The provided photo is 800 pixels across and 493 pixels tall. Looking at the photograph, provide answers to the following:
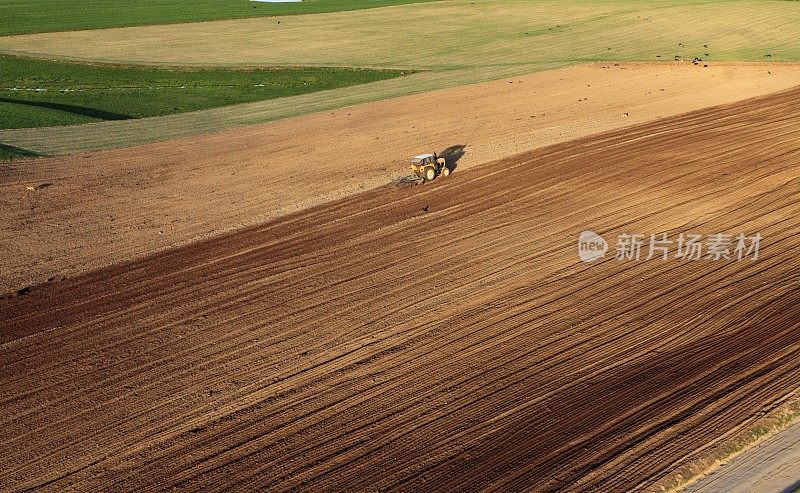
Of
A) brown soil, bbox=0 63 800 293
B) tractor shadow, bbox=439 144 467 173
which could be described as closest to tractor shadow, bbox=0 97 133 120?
brown soil, bbox=0 63 800 293

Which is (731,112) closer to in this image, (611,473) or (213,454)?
(611,473)

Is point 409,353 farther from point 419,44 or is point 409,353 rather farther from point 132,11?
point 132,11

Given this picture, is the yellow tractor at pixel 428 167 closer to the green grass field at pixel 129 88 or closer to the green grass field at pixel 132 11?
the green grass field at pixel 129 88

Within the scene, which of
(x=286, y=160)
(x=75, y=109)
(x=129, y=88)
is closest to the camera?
(x=286, y=160)

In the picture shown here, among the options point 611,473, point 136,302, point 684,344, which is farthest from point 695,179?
point 136,302
